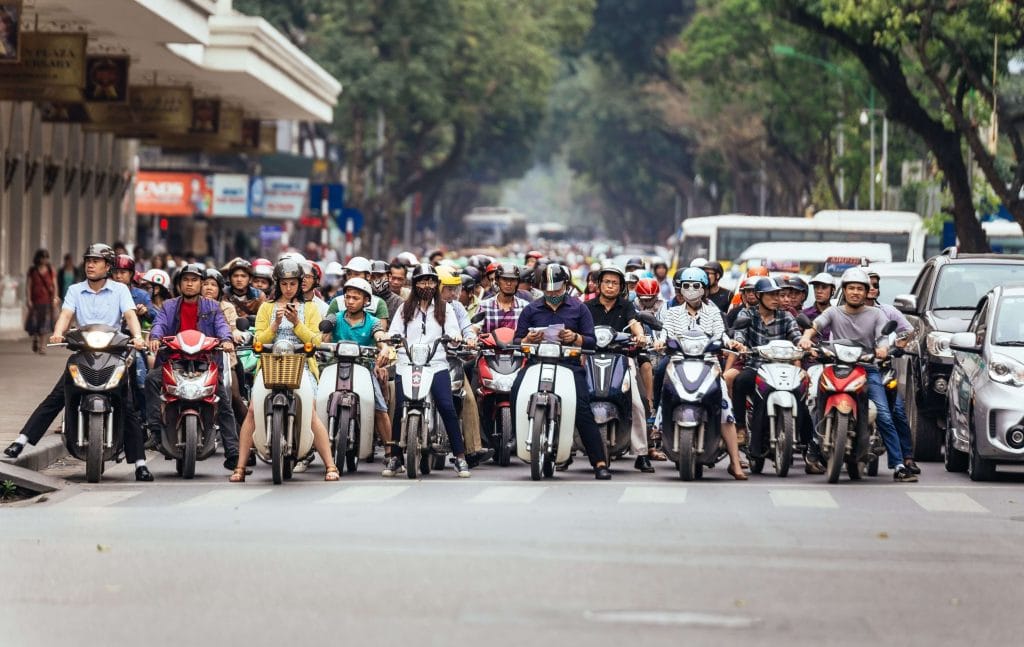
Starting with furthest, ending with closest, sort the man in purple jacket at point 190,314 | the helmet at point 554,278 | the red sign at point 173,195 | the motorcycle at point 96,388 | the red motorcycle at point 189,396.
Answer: the red sign at point 173,195
the man in purple jacket at point 190,314
the helmet at point 554,278
the red motorcycle at point 189,396
the motorcycle at point 96,388

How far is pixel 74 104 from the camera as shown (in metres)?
37.0

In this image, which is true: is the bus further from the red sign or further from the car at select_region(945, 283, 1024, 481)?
the car at select_region(945, 283, 1024, 481)

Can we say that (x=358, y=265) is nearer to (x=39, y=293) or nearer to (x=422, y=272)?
(x=422, y=272)

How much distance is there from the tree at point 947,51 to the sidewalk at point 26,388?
501 inches

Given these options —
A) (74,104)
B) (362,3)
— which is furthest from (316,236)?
(74,104)

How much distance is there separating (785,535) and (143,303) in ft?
28.5

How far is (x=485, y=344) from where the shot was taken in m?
16.6

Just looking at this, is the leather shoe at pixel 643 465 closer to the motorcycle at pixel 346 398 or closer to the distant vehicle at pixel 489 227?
the motorcycle at pixel 346 398

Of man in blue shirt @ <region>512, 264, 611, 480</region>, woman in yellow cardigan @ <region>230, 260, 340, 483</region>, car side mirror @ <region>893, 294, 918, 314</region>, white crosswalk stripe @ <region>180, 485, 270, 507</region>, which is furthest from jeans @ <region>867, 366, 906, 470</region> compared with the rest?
white crosswalk stripe @ <region>180, 485, 270, 507</region>

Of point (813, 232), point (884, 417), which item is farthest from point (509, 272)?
point (813, 232)

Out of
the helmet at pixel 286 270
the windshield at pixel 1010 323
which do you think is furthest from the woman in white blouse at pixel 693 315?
the helmet at pixel 286 270

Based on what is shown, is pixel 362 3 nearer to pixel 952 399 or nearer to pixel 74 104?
pixel 74 104

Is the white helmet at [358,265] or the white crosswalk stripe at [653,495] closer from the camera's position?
the white crosswalk stripe at [653,495]

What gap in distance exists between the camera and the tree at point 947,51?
107 ft
